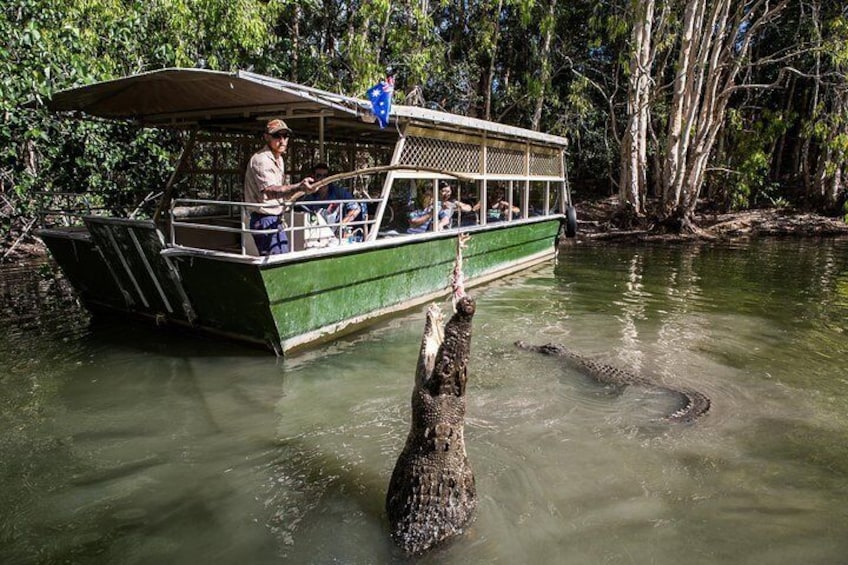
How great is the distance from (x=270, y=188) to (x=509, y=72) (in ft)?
63.6

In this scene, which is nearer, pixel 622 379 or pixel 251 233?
pixel 622 379

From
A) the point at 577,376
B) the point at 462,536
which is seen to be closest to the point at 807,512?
the point at 462,536

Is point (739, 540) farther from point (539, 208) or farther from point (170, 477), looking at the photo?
point (539, 208)

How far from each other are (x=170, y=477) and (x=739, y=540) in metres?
3.33

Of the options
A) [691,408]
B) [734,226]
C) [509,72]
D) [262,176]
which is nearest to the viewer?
[691,408]

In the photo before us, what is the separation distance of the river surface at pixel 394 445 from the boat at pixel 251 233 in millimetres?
387

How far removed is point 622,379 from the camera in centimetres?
584

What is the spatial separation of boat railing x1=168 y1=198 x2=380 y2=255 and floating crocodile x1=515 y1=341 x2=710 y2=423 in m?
2.33

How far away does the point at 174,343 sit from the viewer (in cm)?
698

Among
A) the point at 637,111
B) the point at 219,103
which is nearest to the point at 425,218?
the point at 219,103

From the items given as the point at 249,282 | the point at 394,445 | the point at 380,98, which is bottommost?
the point at 394,445

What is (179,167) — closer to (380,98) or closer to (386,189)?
(386,189)

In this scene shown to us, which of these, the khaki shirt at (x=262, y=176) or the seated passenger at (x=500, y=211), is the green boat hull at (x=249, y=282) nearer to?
the khaki shirt at (x=262, y=176)

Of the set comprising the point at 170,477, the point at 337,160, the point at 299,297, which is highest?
the point at 337,160
